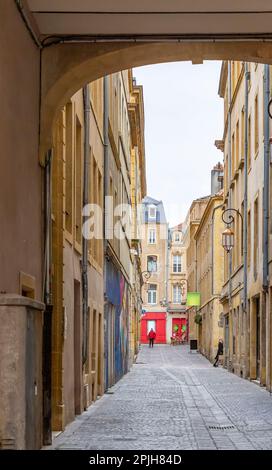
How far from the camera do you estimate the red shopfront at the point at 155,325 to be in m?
108

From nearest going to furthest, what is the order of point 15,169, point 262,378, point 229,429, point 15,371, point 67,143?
1. point 15,371
2. point 15,169
3. point 229,429
4. point 67,143
5. point 262,378

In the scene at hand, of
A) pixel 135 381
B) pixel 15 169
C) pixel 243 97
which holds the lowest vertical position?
pixel 135 381

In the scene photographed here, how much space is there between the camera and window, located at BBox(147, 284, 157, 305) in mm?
110562

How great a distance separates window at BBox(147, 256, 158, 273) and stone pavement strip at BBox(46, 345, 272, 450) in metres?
81.7

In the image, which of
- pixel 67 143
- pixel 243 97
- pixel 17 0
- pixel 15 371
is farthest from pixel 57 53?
pixel 243 97

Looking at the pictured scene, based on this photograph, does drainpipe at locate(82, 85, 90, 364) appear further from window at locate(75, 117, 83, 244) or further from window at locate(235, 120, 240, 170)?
window at locate(235, 120, 240, 170)

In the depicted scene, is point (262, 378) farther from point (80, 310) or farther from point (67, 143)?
point (67, 143)

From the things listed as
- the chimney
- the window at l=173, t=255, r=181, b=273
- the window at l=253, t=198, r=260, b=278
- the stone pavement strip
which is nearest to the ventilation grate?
the stone pavement strip

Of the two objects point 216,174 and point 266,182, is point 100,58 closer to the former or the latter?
point 266,182

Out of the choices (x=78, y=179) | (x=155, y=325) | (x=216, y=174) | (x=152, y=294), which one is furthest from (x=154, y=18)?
(x=152, y=294)

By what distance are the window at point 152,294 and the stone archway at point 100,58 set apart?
96918mm

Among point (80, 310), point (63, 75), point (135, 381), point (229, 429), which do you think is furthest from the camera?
point (135, 381)

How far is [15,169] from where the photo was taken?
10.9 m

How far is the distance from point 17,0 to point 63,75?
2247 millimetres
